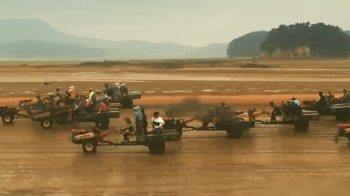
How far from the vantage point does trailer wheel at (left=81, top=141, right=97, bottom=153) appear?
625 inches

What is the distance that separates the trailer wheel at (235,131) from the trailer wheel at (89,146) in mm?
5516

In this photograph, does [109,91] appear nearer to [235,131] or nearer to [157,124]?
[235,131]

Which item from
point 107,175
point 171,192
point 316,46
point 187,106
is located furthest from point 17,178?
point 316,46

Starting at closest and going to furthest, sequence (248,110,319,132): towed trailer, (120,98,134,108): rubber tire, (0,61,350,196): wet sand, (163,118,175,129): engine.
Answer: (0,61,350,196): wet sand < (163,118,175,129): engine < (248,110,319,132): towed trailer < (120,98,134,108): rubber tire

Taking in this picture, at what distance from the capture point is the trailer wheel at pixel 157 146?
51.0 ft

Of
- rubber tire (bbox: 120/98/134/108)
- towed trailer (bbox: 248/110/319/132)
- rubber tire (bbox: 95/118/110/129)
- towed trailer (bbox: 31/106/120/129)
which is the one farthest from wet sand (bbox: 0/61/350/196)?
rubber tire (bbox: 120/98/134/108)

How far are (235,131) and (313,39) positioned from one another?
168 metres

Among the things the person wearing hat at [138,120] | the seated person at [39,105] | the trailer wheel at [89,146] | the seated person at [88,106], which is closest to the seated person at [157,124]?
the person wearing hat at [138,120]

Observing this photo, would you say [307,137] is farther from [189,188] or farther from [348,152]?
[189,188]

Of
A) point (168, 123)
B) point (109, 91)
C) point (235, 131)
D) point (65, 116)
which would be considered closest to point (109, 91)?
point (109, 91)

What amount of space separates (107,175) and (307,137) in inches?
361

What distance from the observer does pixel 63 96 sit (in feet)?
74.6

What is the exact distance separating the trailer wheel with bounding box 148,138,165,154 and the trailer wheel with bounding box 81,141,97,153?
193cm

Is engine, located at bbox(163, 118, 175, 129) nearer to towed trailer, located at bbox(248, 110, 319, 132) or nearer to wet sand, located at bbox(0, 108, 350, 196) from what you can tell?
wet sand, located at bbox(0, 108, 350, 196)
